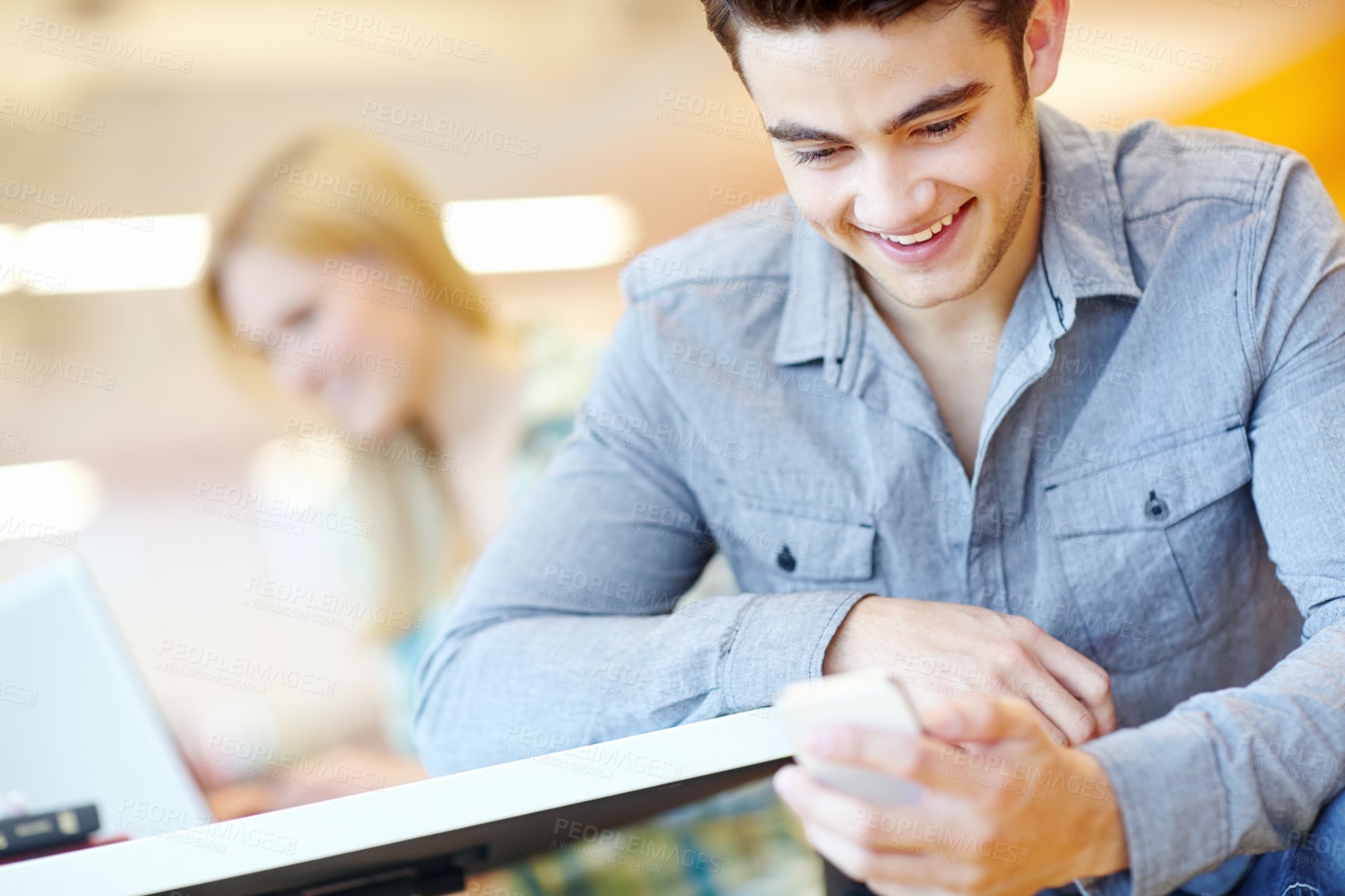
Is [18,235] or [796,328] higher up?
[18,235]

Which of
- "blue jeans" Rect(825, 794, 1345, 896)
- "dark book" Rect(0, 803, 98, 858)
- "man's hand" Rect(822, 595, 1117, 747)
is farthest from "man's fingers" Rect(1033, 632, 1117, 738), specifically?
"dark book" Rect(0, 803, 98, 858)

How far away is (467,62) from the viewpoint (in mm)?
4738

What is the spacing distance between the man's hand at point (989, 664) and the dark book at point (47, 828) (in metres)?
0.63

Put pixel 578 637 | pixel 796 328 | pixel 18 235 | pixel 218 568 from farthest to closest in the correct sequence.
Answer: pixel 218 568 < pixel 18 235 < pixel 796 328 < pixel 578 637

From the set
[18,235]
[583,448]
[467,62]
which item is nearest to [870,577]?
[583,448]

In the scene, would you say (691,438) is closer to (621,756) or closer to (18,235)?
(621,756)

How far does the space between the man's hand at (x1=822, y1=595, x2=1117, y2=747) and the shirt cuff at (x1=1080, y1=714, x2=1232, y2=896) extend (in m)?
0.09

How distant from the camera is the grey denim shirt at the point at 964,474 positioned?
98 centimetres

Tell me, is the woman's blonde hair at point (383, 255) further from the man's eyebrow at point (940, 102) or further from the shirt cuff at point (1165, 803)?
the shirt cuff at point (1165, 803)

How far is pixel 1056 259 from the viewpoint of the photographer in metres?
1.08

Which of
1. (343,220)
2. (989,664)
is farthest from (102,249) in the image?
(989,664)

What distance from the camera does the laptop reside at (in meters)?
1.19

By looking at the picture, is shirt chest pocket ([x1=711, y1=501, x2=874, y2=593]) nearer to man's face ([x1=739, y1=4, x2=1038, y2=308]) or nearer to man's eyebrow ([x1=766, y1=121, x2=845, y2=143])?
man's face ([x1=739, y1=4, x2=1038, y2=308])

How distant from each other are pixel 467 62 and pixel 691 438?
4.07 meters
